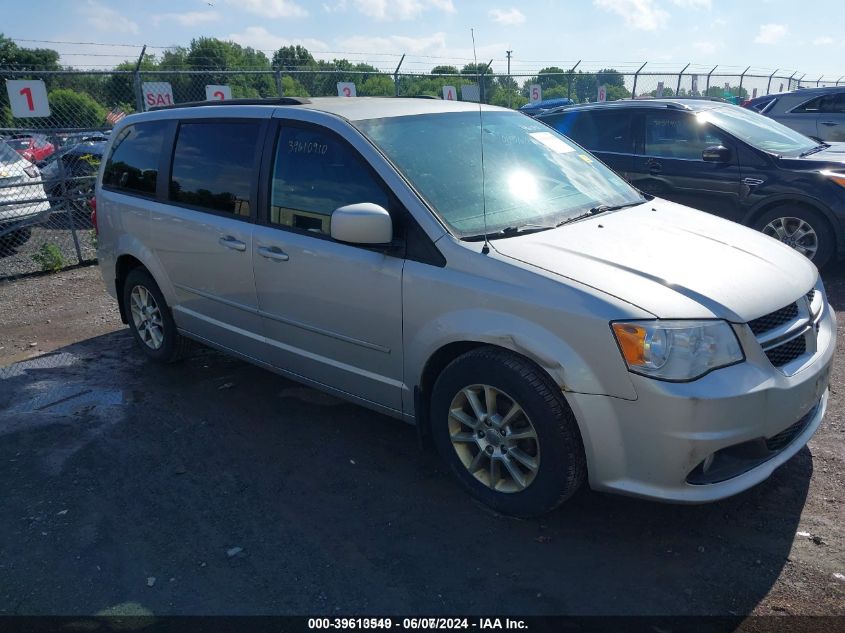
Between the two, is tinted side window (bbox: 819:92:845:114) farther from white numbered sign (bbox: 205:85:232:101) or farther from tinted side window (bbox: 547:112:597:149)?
white numbered sign (bbox: 205:85:232:101)

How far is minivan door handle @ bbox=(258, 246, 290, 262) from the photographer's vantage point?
3.91 metres

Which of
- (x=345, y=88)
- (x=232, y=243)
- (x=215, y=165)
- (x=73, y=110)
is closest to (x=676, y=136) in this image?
(x=215, y=165)

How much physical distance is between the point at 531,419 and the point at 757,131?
5.79 m

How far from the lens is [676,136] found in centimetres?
739

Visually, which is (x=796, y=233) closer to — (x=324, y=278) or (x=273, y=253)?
(x=324, y=278)

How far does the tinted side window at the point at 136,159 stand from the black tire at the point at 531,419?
2.91 meters

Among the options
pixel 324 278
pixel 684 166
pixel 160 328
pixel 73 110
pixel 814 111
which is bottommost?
pixel 160 328

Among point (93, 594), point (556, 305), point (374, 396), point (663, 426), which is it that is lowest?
point (93, 594)

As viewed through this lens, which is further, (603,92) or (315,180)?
(603,92)

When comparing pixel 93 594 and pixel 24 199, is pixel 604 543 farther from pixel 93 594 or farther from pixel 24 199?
pixel 24 199

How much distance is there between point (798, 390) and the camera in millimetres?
2941

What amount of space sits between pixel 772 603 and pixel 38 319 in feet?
21.9

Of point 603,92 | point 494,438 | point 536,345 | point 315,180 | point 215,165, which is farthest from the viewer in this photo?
point 603,92

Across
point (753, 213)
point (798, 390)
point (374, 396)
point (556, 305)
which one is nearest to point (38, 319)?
point (374, 396)
